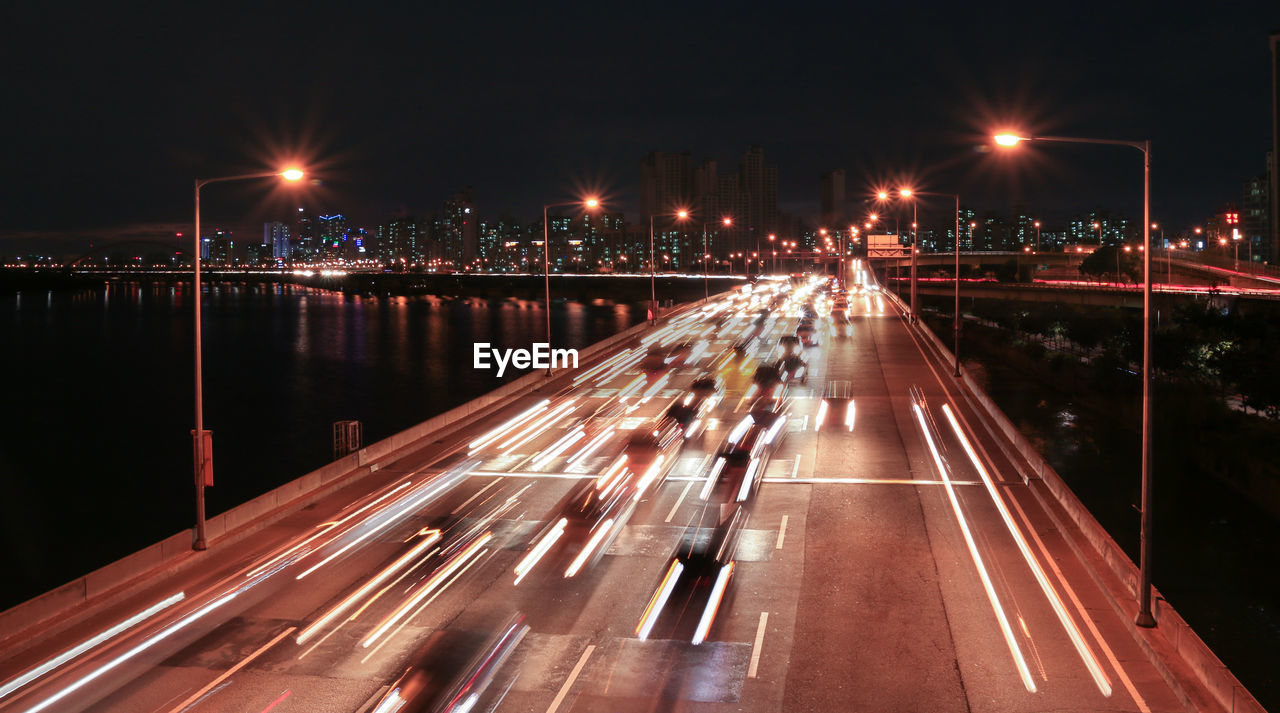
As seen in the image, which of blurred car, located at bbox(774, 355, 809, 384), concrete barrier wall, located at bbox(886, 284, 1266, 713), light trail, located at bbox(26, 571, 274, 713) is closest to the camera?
concrete barrier wall, located at bbox(886, 284, 1266, 713)

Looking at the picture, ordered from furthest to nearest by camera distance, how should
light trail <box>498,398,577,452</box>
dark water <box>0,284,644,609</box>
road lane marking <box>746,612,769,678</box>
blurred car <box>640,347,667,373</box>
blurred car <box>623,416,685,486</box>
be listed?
1. blurred car <box>640,347,667,373</box>
2. dark water <box>0,284,644,609</box>
3. light trail <box>498,398,577,452</box>
4. blurred car <box>623,416,685,486</box>
5. road lane marking <box>746,612,769,678</box>

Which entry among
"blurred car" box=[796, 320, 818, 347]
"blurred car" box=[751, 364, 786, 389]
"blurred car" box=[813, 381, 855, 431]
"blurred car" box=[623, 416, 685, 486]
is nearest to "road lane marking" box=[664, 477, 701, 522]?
"blurred car" box=[623, 416, 685, 486]

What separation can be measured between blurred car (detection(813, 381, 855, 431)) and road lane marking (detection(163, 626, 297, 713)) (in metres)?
20.8

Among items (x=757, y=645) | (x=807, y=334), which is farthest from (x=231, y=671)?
(x=807, y=334)

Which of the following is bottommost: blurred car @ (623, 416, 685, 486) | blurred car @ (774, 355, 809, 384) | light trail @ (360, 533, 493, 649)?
light trail @ (360, 533, 493, 649)

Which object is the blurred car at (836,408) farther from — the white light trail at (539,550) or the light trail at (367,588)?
the light trail at (367,588)

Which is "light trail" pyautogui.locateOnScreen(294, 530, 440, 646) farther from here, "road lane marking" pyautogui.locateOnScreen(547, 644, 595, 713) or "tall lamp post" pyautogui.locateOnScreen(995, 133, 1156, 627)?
"tall lamp post" pyautogui.locateOnScreen(995, 133, 1156, 627)

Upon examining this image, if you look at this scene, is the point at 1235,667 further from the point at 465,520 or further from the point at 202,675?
the point at 202,675

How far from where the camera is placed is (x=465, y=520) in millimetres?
20453

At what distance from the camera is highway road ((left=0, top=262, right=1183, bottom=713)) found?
1197 cm

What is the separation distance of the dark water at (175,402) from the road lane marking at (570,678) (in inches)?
1036

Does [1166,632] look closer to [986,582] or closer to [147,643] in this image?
[986,582]

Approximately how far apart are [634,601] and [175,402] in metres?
67.2

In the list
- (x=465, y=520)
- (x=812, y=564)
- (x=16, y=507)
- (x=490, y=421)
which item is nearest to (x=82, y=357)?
(x=16, y=507)
